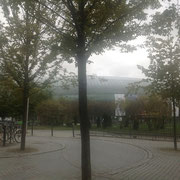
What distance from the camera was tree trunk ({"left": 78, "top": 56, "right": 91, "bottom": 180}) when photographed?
6.57 metres

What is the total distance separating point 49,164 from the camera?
924 cm

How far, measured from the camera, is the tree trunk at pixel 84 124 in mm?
6574

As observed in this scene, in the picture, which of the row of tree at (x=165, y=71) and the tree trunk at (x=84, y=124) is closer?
the tree trunk at (x=84, y=124)

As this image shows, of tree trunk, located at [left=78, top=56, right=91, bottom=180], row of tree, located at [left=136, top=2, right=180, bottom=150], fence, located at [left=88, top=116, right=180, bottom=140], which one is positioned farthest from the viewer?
fence, located at [left=88, top=116, right=180, bottom=140]

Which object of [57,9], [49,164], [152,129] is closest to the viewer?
[57,9]

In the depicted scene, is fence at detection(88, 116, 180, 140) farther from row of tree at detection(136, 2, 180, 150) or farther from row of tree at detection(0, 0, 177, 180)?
row of tree at detection(0, 0, 177, 180)

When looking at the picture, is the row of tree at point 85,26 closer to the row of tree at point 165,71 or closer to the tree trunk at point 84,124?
the tree trunk at point 84,124

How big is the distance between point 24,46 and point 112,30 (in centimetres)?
591

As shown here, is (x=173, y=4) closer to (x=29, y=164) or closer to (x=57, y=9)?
(x=57, y=9)

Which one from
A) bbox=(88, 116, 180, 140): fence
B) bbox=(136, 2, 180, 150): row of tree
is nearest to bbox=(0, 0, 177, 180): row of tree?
bbox=(136, 2, 180, 150): row of tree

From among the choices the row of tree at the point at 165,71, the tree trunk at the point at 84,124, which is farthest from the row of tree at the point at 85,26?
the row of tree at the point at 165,71

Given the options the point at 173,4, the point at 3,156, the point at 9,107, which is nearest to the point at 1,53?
the point at 3,156

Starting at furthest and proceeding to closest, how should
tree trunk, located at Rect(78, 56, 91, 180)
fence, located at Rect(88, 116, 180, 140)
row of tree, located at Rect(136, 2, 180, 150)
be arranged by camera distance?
fence, located at Rect(88, 116, 180, 140) < row of tree, located at Rect(136, 2, 180, 150) < tree trunk, located at Rect(78, 56, 91, 180)

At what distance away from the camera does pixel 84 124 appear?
6.73 meters
